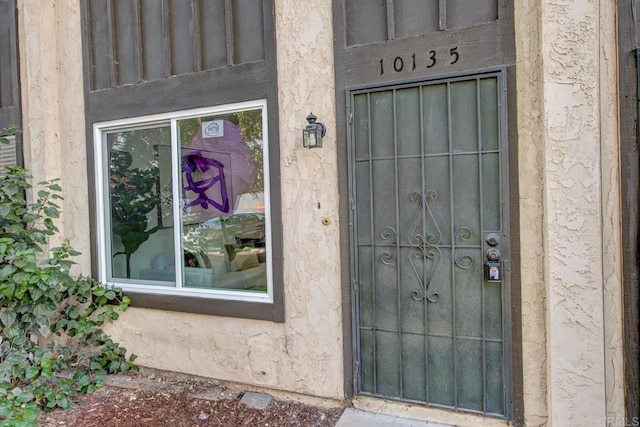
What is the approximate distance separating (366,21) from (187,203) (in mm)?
2205

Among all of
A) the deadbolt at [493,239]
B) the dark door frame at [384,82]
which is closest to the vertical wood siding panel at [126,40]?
the dark door frame at [384,82]

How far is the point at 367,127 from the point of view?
118 inches

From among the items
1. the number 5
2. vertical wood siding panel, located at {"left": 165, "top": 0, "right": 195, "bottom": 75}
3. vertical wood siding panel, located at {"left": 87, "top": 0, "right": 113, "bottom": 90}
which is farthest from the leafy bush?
the number 5

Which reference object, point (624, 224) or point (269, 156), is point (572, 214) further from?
point (269, 156)

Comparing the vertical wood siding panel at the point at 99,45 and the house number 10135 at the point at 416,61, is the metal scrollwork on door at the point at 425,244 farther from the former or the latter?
the vertical wood siding panel at the point at 99,45

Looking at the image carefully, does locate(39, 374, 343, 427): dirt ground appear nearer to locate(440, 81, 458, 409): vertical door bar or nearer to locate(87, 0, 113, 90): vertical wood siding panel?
locate(440, 81, 458, 409): vertical door bar

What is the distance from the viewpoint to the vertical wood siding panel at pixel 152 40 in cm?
376

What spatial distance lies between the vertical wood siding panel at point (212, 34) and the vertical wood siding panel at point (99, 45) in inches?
43.2

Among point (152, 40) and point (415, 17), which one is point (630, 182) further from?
point (152, 40)

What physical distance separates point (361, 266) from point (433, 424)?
1.19 m

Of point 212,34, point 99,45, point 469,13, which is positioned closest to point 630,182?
point 469,13

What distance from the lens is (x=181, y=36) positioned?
3.67 metres

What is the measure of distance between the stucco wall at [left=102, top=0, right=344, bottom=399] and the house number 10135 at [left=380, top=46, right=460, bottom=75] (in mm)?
451

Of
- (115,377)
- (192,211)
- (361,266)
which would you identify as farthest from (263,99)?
(115,377)
